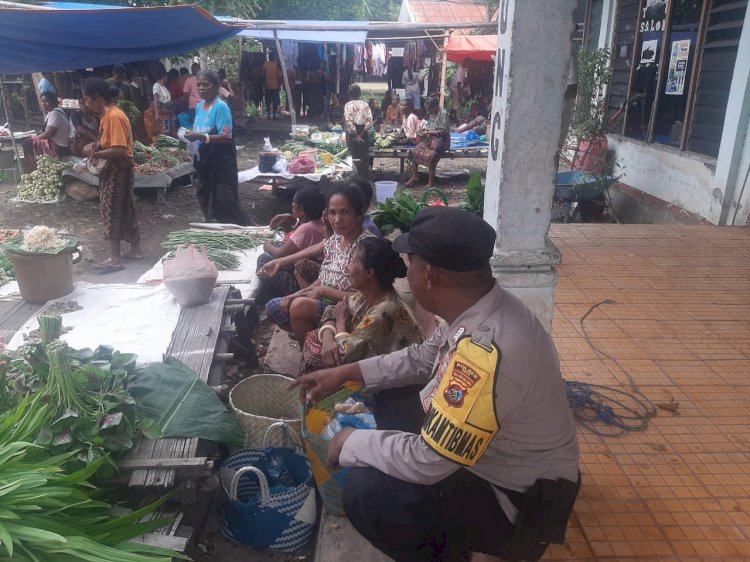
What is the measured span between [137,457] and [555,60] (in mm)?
2490

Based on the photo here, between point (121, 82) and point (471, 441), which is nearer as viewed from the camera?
point (471, 441)

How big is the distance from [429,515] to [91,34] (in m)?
6.49

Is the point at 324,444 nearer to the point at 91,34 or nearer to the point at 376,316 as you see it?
the point at 376,316

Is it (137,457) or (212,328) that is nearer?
(137,457)

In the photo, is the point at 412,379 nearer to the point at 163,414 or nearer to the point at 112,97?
the point at 163,414

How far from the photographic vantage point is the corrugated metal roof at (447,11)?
68.9 feet

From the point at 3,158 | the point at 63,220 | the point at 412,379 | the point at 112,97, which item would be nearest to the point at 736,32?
the point at 412,379

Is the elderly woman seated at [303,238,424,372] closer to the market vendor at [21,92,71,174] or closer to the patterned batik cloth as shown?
the patterned batik cloth

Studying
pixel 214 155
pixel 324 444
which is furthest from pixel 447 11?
pixel 324 444

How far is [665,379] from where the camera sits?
11.1 ft

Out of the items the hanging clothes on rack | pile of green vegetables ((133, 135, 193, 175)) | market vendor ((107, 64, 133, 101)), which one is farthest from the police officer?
the hanging clothes on rack

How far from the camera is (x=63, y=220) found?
8.49m

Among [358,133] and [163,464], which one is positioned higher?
[358,133]

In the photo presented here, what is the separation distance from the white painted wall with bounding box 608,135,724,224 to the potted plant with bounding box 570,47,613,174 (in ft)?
1.15
